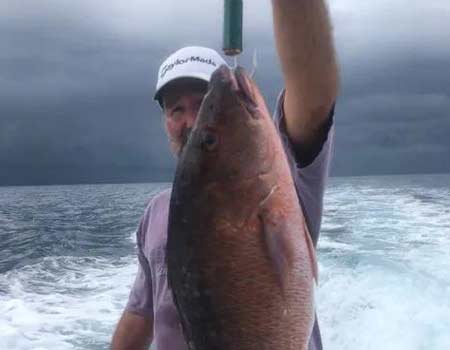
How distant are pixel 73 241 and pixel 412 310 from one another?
10.6 m

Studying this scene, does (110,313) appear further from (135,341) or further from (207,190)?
(207,190)

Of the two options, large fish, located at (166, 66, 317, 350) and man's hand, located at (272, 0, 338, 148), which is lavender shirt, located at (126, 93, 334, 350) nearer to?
man's hand, located at (272, 0, 338, 148)

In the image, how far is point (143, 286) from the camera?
239 centimetres

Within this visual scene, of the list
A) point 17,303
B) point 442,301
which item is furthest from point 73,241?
point 442,301

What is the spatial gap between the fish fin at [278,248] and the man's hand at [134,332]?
138 cm

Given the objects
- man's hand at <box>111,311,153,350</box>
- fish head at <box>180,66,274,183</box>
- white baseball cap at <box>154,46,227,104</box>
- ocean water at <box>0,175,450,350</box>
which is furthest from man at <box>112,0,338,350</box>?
ocean water at <box>0,175,450,350</box>

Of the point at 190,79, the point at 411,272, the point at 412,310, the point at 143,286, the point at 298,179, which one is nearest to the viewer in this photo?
the point at 298,179

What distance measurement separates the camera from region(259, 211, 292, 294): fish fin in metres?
1.24

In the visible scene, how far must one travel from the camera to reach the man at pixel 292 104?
150 cm

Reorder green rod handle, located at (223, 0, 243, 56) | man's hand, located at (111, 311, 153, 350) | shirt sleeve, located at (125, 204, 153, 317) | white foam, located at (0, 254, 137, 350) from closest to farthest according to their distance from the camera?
green rod handle, located at (223, 0, 243, 56) → shirt sleeve, located at (125, 204, 153, 317) → man's hand, located at (111, 311, 153, 350) → white foam, located at (0, 254, 137, 350)

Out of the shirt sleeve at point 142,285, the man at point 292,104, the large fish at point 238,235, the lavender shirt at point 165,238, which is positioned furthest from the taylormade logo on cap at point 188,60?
the large fish at point 238,235

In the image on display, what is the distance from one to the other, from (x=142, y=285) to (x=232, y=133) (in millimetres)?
1229

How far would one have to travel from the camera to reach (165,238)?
6.93ft

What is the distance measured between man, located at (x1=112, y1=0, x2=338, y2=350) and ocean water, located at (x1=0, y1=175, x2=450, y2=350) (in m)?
5.89
